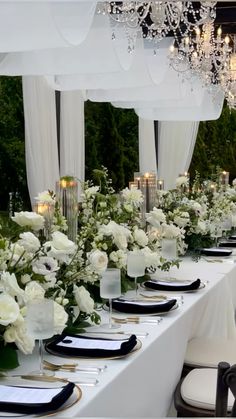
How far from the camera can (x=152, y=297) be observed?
127 inches

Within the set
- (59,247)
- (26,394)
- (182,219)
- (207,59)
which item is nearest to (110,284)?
(59,247)

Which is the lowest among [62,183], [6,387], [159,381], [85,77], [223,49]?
[159,381]

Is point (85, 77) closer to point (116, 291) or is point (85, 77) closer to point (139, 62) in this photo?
point (139, 62)

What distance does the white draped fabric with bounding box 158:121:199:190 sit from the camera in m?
9.44

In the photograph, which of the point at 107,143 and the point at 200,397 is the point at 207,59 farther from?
the point at 200,397

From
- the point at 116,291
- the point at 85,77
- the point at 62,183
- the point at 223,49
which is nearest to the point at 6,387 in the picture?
the point at 116,291

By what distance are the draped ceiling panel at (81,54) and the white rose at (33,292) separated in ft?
4.20

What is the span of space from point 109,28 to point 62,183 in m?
1.20

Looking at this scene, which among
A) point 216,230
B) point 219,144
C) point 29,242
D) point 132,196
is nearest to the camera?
point 29,242

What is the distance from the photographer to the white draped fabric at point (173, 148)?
31.0 feet

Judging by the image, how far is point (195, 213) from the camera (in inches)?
188

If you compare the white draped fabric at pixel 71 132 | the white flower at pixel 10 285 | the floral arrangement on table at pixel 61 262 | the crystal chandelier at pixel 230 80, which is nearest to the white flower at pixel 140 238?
the floral arrangement on table at pixel 61 262

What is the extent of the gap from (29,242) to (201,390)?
1.03m

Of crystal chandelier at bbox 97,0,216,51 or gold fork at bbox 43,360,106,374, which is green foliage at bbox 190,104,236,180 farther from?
gold fork at bbox 43,360,106,374
